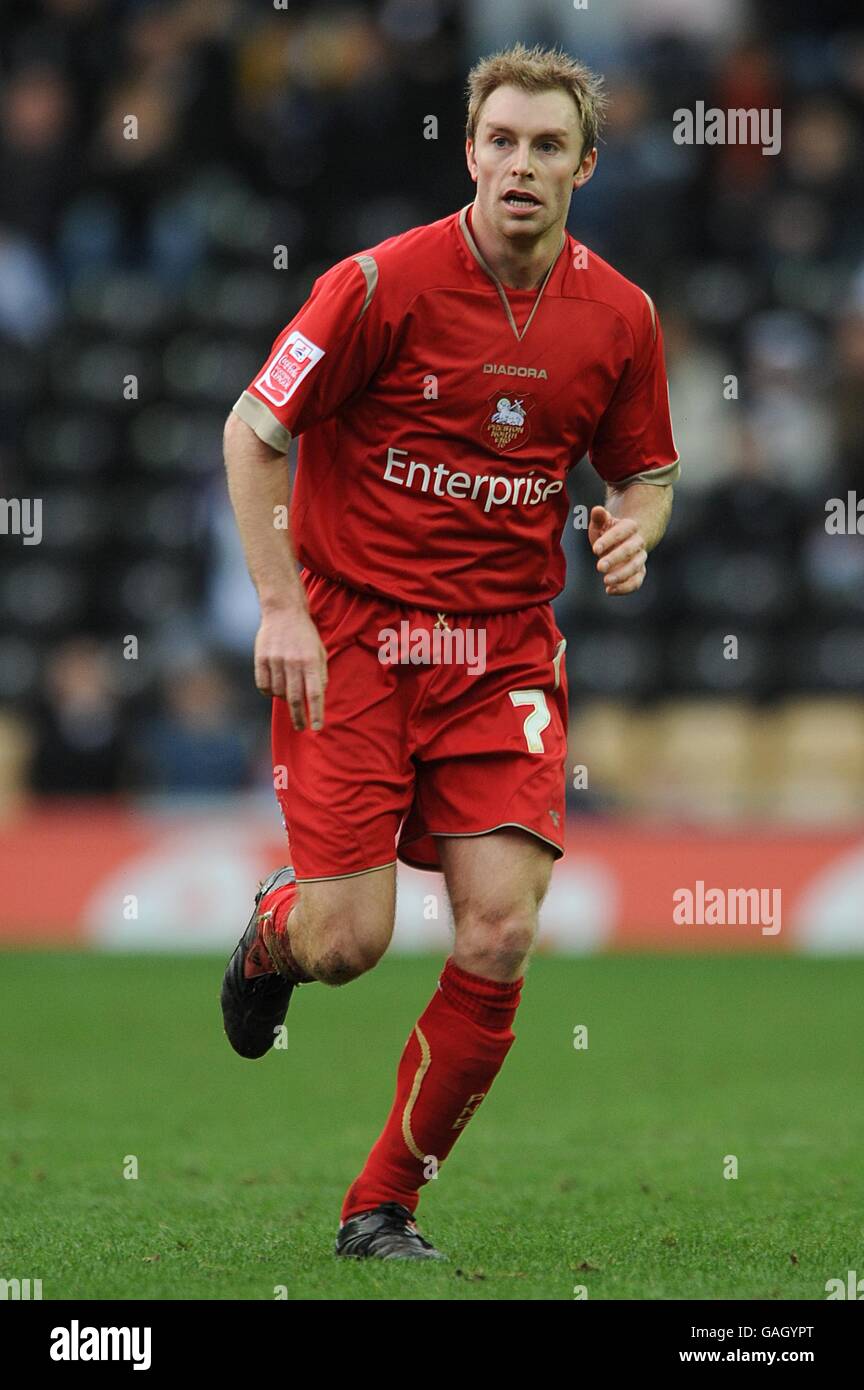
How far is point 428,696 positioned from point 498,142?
1228mm

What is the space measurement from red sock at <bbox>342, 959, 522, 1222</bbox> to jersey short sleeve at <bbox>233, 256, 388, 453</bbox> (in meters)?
1.29

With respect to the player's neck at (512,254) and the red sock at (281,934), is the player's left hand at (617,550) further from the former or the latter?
the red sock at (281,934)

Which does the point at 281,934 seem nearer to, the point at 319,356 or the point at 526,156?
the point at 319,356

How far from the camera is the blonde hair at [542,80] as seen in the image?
15.7 ft

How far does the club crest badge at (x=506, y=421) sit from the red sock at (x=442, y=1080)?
118 cm

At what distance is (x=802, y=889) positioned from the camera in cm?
1209

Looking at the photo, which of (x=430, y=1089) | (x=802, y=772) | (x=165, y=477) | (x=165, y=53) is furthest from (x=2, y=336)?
(x=430, y=1089)

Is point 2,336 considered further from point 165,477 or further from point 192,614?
point 192,614

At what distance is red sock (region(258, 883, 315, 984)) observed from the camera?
16.8ft
